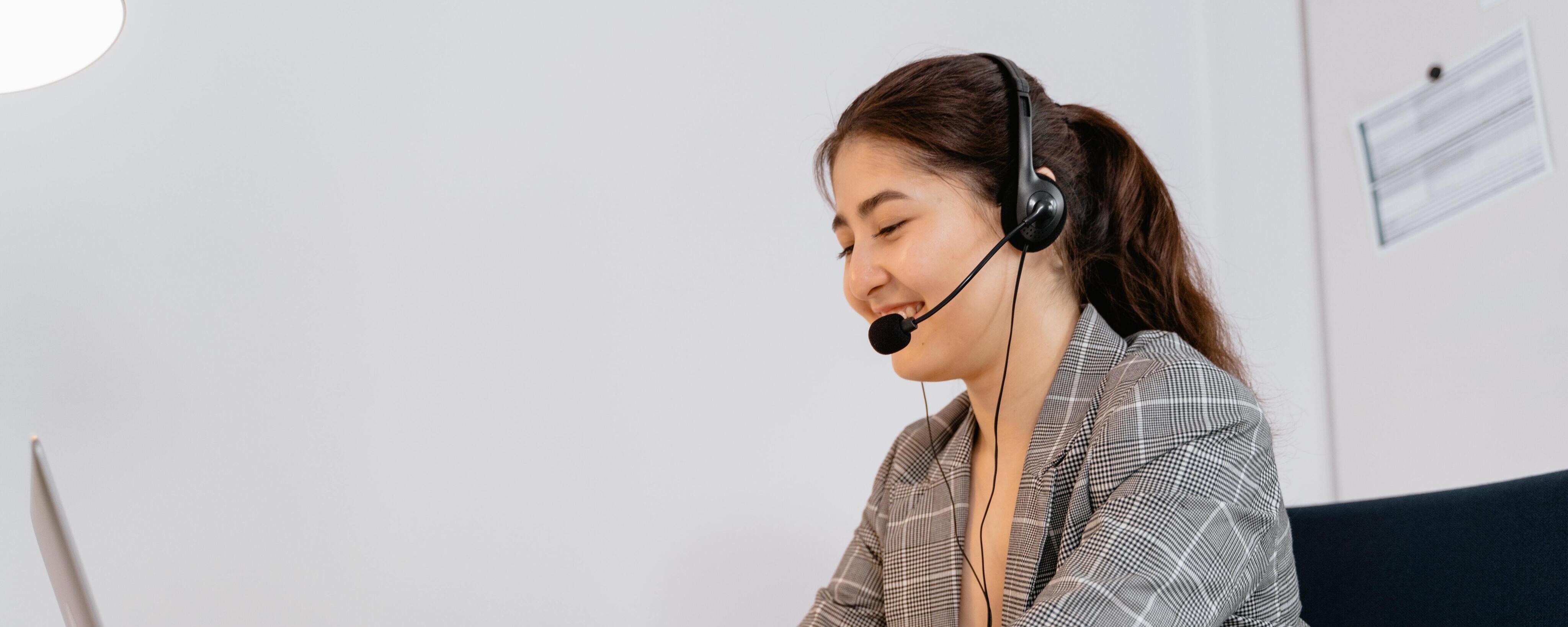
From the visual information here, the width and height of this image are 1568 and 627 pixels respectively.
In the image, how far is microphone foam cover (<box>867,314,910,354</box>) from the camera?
0.98 m

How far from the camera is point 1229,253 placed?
1818mm

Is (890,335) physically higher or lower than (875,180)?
lower

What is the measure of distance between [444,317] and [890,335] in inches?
22.7

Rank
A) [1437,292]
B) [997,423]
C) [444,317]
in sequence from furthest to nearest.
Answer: [1437,292], [444,317], [997,423]

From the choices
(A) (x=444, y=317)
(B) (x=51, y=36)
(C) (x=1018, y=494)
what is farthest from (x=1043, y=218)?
(B) (x=51, y=36)

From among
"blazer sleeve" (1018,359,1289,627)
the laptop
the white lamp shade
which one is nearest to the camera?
the laptop

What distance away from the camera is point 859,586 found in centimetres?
115

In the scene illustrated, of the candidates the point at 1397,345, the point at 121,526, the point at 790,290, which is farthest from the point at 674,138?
the point at 1397,345

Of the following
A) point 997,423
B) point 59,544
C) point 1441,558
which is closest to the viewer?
point 59,544

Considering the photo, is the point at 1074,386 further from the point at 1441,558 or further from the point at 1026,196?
the point at 1441,558

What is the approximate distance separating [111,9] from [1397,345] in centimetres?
165

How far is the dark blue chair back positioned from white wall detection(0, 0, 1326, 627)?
612 mm

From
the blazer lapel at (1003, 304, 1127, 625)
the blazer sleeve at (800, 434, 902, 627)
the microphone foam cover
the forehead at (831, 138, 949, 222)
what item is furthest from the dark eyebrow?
the blazer sleeve at (800, 434, 902, 627)

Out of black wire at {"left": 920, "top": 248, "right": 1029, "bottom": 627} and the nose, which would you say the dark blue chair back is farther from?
the nose
